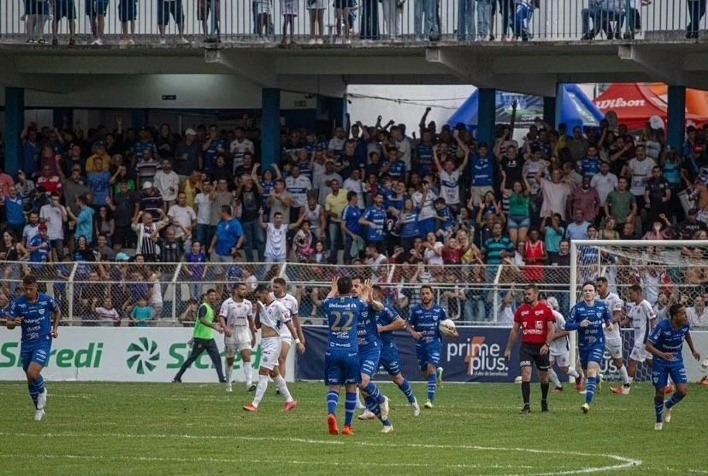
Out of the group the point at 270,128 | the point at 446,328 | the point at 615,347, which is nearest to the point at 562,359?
the point at 615,347

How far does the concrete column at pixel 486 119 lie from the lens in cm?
→ 3406

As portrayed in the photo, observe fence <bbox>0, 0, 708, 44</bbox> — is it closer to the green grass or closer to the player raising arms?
the green grass

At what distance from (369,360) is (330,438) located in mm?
1895

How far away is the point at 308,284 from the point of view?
28.1m

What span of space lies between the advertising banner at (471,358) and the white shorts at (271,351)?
6.29 meters

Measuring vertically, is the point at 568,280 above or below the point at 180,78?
below

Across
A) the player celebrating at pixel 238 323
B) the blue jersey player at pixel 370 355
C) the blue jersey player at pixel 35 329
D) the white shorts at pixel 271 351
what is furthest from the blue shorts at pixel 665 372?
the player celebrating at pixel 238 323

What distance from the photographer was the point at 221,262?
29.7 m

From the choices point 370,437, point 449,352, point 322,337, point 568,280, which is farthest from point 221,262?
point 370,437

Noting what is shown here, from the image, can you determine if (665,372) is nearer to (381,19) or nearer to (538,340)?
(538,340)

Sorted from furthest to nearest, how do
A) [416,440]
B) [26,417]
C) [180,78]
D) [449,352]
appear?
[180,78] < [449,352] < [26,417] < [416,440]

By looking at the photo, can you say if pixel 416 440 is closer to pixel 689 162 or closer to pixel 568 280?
pixel 568 280

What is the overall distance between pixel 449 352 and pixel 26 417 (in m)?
10.3

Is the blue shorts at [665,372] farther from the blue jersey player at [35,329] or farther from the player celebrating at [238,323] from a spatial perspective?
the player celebrating at [238,323]
